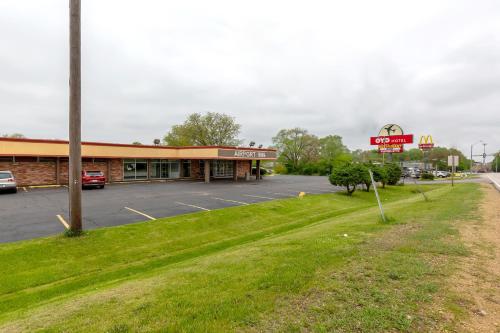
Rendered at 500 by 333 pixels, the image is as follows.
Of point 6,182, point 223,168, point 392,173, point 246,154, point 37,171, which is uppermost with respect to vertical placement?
point 246,154

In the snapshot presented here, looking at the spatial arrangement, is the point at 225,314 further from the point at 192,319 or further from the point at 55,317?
the point at 55,317

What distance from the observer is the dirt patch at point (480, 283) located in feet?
11.0

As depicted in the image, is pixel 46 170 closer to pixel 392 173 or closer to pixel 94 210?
pixel 94 210

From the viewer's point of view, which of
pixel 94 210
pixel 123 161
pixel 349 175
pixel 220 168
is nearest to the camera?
pixel 94 210

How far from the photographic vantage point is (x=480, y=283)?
442 centimetres

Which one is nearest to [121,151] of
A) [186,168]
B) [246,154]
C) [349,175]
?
[186,168]

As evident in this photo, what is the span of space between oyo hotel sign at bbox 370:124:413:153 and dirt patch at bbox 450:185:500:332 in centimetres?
2628

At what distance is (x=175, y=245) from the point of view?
9914 mm

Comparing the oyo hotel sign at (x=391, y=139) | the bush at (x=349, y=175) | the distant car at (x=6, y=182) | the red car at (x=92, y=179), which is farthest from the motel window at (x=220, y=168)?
the distant car at (x=6, y=182)

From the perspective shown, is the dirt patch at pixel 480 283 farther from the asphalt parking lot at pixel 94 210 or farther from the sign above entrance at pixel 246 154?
the sign above entrance at pixel 246 154

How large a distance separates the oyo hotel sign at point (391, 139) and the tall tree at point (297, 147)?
37.0 metres

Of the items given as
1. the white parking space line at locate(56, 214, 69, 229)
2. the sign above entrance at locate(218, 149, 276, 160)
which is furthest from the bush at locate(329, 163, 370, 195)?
the white parking space line at locate(56, 214, 69, 229)

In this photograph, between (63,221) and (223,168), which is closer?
(63,221)

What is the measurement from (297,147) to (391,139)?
40235mm
